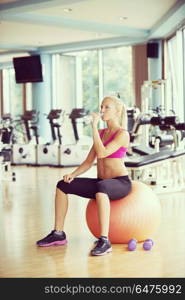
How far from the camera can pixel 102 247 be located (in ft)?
10.3

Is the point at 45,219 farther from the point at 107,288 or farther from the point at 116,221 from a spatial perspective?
the point at 107,288

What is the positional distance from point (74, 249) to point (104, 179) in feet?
1.55

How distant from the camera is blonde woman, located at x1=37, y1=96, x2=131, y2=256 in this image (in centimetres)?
315

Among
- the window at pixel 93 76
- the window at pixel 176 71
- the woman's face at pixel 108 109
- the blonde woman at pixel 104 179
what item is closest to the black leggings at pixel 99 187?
the blonde woman at pixel 104 179

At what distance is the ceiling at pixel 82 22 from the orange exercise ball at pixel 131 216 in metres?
4.09

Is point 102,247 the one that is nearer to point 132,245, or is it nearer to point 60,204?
point 132,245

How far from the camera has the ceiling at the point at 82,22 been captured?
24.1ft

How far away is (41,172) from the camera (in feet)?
27.2

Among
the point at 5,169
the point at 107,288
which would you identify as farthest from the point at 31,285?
the point at 5,169

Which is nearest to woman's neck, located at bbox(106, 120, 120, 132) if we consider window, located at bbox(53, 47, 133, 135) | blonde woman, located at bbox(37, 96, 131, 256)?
blonde woman, located at bbox(37, 96, 131, 256)

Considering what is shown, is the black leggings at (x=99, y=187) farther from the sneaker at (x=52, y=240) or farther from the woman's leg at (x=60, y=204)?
the sneaker at (x=52, y=240)

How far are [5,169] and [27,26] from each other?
262 cm

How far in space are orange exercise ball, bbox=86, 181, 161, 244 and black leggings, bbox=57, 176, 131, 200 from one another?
7 centimetres

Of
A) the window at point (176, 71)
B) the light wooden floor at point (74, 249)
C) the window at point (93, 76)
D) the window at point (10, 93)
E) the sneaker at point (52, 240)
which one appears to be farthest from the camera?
the window at point (10, 93)
